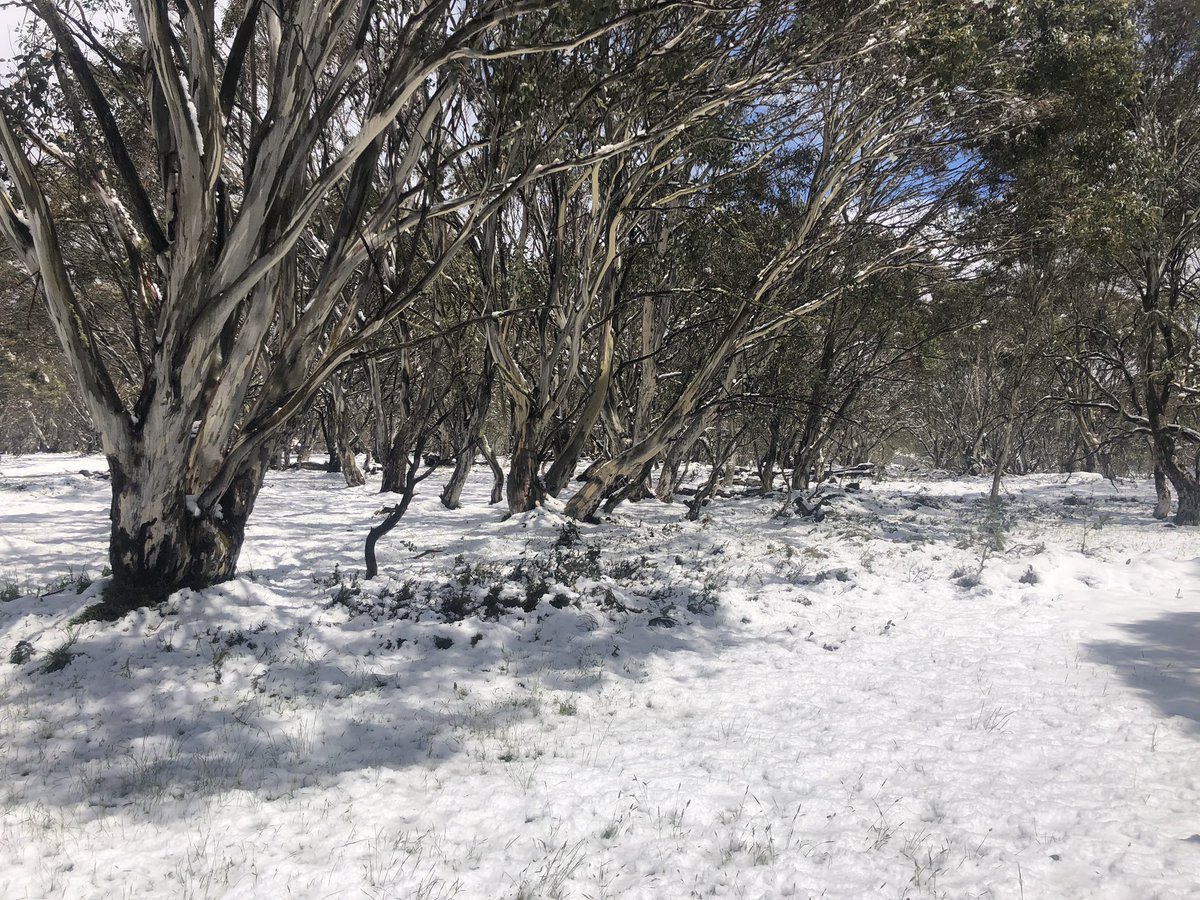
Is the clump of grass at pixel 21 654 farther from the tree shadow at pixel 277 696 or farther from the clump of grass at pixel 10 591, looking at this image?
the clump of grass at pixel 10 591

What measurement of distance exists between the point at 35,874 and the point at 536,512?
7592mm

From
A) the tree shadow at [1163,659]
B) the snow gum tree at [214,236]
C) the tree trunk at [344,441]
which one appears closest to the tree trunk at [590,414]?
the snow gum tree at [214,236]

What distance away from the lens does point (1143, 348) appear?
14.6 meters

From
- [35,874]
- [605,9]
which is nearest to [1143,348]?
[605,9]

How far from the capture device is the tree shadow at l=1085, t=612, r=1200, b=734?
4.65m

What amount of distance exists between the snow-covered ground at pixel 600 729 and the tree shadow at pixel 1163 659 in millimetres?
36

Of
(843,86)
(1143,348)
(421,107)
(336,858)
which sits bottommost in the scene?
(336,858)

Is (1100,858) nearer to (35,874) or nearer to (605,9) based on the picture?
(35,874)

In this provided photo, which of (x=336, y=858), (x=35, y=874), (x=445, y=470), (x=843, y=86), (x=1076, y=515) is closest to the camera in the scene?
(x=35, y=874)

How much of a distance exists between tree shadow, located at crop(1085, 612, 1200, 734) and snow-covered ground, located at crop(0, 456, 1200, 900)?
1.4 inches

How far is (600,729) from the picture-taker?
4.60 m

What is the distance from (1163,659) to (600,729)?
462cm

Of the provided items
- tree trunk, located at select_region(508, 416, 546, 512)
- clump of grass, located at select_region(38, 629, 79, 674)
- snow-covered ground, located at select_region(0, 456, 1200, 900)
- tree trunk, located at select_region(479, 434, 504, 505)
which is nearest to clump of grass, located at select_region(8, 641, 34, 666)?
snow-covered ground, located at select_region(0, 456, 1200, 900)

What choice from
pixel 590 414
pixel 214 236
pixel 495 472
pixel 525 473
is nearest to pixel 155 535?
pixel 214 236
